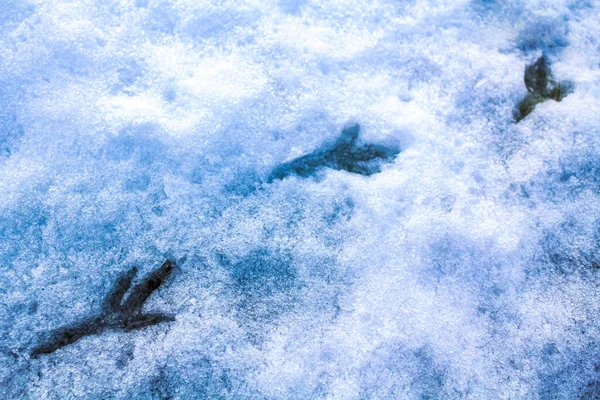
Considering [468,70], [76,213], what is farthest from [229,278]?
[468,70]

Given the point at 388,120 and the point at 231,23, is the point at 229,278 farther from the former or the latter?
the point at 231,23

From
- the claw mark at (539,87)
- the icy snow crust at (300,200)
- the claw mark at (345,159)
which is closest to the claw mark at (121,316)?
the icy snow crust at (300,200)

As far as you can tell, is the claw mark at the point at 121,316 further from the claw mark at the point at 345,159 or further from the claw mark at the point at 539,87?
the claw mark at the point at 539,87

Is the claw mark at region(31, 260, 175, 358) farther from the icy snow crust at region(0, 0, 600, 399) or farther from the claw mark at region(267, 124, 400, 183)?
the claw mark at region(267, 124, 400, 183)

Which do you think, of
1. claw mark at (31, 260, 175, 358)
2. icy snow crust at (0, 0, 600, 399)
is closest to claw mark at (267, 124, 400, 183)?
icy snow crust at (0, 0, 600, 399)

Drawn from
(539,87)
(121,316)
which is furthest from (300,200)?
(539,87)

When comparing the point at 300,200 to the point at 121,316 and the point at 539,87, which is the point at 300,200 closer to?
the point at 121,316
